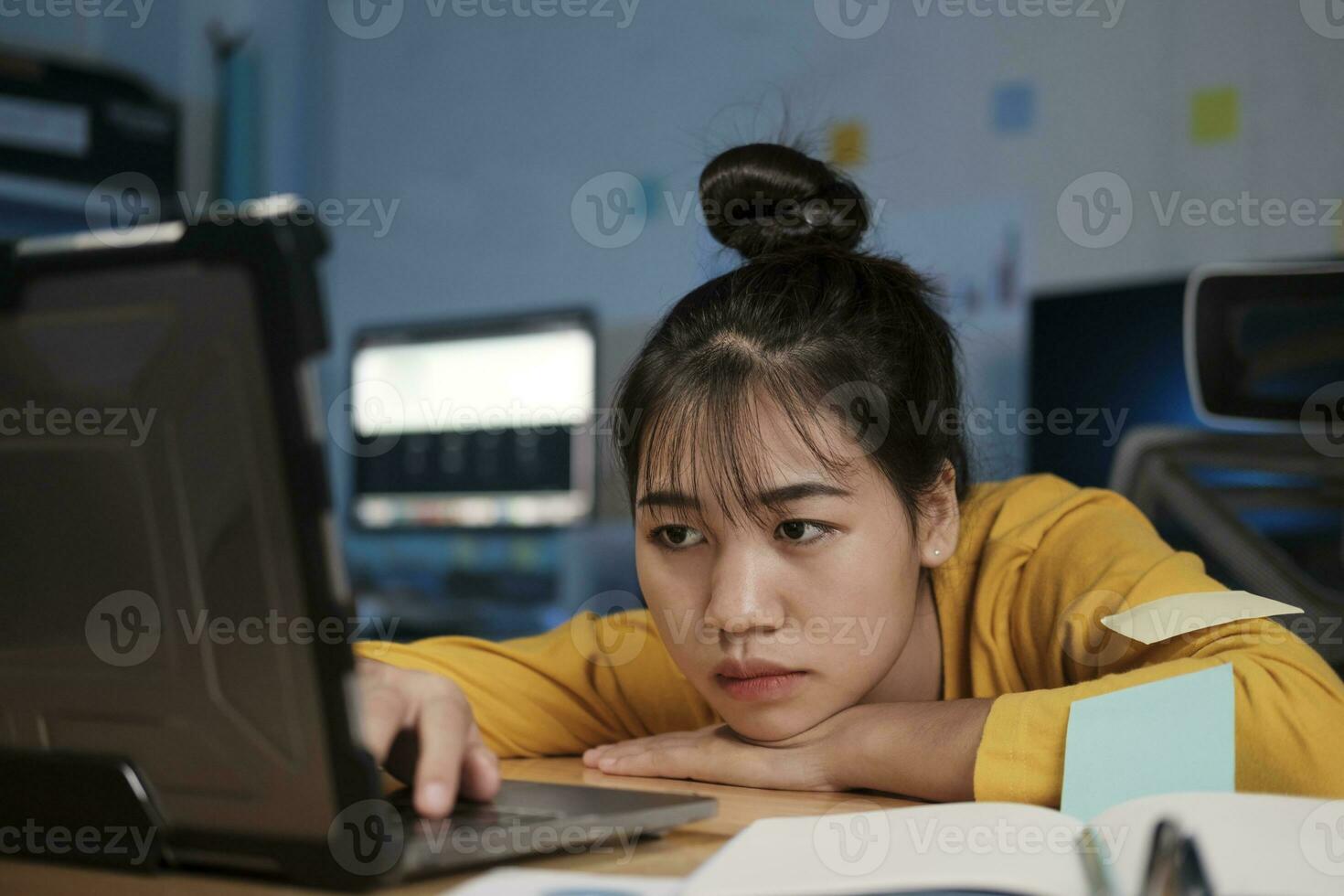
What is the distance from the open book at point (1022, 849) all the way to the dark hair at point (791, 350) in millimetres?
344

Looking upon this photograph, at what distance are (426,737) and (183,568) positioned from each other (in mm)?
139

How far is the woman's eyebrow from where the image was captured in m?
0.79

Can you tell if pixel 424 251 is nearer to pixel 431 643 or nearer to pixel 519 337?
pixel 519 337

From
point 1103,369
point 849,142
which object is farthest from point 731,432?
point 849,142

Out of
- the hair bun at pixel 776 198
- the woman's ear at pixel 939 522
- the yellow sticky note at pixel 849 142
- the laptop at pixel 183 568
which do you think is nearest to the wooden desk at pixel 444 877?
the laptop at pixel 183 568

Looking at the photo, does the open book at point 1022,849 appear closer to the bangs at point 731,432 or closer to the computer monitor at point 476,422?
the bangs at point 731,432

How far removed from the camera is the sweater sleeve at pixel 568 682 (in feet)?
2.89

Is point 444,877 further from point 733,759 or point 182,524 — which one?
point 733,759

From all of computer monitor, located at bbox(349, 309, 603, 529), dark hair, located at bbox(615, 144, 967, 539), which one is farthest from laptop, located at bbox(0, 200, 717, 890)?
computer monitor, located at bbox(349, 309, 603, 529)

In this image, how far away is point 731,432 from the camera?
2.72 ft

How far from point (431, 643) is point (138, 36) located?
2.54 m

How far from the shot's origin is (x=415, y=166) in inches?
115

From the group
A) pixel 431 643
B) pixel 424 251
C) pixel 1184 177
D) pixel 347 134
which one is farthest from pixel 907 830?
pixel 347 134

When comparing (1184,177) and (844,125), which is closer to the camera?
(1184,177)
